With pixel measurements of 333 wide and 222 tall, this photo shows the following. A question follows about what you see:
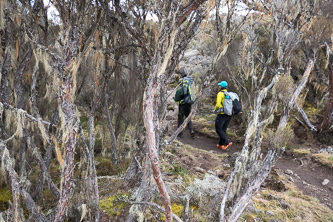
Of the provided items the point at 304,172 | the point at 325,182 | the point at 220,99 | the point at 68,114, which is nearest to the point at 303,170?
the point at 304,172

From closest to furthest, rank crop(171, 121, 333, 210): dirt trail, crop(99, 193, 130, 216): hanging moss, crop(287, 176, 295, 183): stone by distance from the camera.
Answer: crop(99, 193, 130, 216): hanging moss, crop(171, 121, 333, 210): dirt trail, crop(287, 176, 295, 183): stone

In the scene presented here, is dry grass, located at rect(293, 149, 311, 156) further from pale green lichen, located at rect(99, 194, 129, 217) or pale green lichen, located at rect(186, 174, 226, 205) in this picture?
pale green lichen, located at rect(99, 194, 129, 217)

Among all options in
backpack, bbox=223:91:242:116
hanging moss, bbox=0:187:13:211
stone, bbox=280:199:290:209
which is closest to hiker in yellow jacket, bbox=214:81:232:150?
backpack, bbox=223:91:242:116

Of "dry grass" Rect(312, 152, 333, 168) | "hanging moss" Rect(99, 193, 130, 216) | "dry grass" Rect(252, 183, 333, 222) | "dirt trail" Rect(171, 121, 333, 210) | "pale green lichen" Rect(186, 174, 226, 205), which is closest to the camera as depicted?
"hanging moss" Rect(99, 193, 130, 216)

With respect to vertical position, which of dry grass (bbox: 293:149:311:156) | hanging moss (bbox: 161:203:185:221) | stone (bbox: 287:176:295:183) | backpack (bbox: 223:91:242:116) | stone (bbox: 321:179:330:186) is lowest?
stone (bbox: 321:179:330:186)

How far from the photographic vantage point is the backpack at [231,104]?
6.06 m

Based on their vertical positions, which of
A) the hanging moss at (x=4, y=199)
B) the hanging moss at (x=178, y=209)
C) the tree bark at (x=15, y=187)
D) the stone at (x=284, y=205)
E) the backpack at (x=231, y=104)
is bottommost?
the stone at (x=284, y=205)

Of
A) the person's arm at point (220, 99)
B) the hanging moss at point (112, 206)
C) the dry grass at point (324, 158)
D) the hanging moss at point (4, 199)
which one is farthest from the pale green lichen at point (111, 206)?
the dry grass at point (324, 158)

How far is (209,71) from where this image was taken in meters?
2.94

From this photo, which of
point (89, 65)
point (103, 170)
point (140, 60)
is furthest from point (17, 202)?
point (89, 65)

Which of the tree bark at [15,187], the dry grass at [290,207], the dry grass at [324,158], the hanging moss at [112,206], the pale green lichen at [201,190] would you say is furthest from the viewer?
the dry grass at [324,158]

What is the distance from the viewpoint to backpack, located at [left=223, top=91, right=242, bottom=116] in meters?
6.06

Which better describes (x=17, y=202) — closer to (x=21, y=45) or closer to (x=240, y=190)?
(x=21, y=45)

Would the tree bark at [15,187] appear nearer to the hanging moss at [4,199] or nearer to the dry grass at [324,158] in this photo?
the hanging moss at [4,199]
